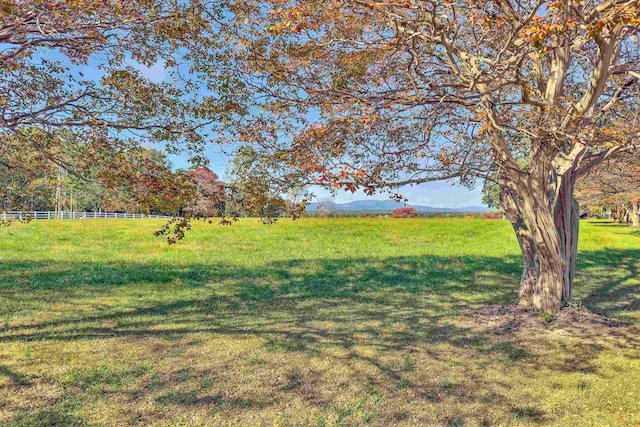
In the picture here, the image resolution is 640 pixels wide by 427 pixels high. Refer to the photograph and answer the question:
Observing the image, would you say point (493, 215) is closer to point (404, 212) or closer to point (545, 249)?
point (404, 212)

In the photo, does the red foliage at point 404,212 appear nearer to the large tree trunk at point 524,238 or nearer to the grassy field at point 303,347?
the grassy field at point 303,347

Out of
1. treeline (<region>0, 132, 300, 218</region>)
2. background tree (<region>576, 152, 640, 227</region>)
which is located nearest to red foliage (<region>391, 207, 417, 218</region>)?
background tree (<region>576, 152, 640, 227</region>)

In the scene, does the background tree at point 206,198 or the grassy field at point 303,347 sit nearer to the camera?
the grassy field at point 303,347

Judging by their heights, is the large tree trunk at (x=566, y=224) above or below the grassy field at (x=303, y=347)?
above

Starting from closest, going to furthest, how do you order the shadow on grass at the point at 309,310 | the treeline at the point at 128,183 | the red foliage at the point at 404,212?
the shadow on grass at the point at 309,310 → the treeline at the point at 128,183 → the red foliage at the point at 404,212

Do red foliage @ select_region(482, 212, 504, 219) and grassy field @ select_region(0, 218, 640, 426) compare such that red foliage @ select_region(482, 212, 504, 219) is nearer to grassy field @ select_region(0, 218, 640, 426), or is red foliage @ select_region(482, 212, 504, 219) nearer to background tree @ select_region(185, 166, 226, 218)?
grassy field @ select_region(0, 218, 640, 426)

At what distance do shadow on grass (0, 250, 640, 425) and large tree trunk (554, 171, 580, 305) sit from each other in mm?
2033

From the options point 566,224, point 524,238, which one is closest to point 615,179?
point 566,224

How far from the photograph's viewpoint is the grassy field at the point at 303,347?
517cm

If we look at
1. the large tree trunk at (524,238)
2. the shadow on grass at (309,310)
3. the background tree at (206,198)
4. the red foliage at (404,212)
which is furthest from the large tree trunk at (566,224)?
the red foliage at (404,212)

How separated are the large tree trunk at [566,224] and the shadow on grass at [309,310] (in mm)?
2033

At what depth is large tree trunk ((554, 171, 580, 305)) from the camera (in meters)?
8.91

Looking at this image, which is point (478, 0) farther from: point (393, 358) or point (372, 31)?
point (393, 358)

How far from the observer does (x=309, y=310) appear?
10.5 m
